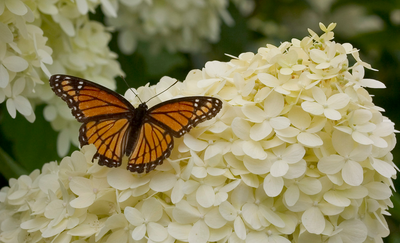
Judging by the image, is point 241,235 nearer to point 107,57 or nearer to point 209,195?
point 209,195

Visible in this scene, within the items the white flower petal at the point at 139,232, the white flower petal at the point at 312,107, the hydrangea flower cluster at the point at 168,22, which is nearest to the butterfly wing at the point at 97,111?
the white flower petal at the point at 139,232

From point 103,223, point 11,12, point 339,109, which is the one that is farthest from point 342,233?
point 11,12

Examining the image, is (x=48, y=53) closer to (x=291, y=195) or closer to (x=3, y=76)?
(x=3, y=76)

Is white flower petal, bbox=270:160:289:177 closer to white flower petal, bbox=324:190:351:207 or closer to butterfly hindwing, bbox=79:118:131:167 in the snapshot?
white flower petal, bbox=324:190:351:207

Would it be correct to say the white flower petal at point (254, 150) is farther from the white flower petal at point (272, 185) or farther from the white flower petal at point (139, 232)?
the white flower petal at point (139, 232)

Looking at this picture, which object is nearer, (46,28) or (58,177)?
(58,177)

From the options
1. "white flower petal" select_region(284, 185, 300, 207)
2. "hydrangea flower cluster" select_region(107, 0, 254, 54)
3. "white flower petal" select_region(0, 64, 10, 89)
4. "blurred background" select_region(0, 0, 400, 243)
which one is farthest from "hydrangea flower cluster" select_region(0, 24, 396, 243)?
"hydrangea flower cluster" select_region(107, 0, 254, 54)

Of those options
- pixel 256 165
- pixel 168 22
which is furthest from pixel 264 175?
pixel 168 22
